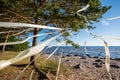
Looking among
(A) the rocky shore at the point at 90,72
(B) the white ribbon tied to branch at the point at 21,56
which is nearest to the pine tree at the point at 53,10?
(A) the rocky shore at the point at 90,72

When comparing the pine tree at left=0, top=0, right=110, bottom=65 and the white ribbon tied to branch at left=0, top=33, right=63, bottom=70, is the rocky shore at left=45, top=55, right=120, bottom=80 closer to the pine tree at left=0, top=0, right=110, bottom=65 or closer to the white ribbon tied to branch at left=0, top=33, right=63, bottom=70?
the pine tree at left=0, top=0, right=110, bottom=65

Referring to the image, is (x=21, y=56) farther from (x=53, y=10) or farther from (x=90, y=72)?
(x=90, y=72)

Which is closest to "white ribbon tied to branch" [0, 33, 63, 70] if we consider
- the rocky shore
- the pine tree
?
the pine tree

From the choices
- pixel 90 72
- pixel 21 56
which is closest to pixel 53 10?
pixel 90 72

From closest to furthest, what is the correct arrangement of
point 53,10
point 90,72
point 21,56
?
point 21,56 < point 53,10 < point 90,72

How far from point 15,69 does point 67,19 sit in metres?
7.03

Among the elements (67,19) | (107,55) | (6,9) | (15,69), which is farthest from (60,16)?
(107,55)

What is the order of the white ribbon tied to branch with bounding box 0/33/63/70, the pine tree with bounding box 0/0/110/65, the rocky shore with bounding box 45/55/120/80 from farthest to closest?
the rocky shore with bounding box 45/55/120/80, the pine tree with bounding box 0/0/110/65, the white ribbon tied to branch with bounding box 0/33/63/70

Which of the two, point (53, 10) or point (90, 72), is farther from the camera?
point (90, 72)

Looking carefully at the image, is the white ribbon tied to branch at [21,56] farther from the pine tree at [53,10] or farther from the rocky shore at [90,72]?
the rocky shore at [90,72]

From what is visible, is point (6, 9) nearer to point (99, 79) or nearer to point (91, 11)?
point (91, 11)

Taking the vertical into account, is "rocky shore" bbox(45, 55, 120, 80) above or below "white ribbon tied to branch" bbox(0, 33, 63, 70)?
below

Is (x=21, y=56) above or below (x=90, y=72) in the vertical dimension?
above

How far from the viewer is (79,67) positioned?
27.0 metres
